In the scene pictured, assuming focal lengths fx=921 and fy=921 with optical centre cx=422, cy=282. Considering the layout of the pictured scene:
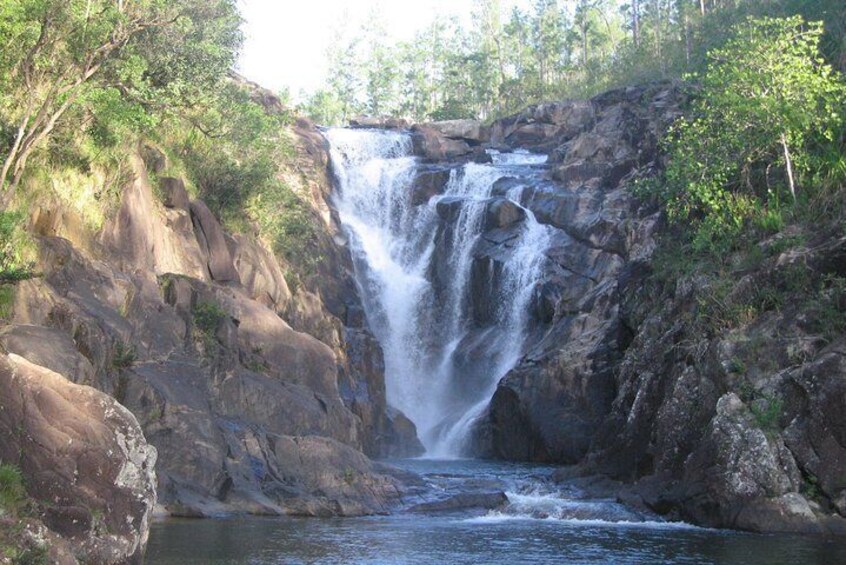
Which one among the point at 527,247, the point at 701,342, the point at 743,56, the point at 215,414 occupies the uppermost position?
the point at 743,56

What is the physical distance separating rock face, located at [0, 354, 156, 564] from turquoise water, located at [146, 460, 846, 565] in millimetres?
2363

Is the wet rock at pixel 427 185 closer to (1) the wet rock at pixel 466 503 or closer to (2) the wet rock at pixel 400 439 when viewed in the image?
(2) the wet rock at pixel 400 439

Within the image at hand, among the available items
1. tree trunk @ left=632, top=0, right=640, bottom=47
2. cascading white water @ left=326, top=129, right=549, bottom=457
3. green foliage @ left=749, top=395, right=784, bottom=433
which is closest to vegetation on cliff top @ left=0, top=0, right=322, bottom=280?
cascading white water @ left=326, top=129, right=549, bottom=457

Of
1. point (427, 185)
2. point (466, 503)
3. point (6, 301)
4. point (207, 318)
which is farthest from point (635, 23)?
point (6, 301)

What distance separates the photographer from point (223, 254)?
32688 millimetres

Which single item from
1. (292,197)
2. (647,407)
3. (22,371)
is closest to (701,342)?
(647,407)

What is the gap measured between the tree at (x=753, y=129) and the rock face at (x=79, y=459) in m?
20.9

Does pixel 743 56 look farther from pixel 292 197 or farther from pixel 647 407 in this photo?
pixel 292 197

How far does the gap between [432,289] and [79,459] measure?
36.0 metres

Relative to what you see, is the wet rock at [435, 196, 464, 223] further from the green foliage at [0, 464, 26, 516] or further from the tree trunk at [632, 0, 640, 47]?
the green foliage at [0, 464, 26, 516]

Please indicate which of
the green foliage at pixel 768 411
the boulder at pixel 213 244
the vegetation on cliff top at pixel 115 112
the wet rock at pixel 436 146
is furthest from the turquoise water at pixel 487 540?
the wet rock at pixel 436 146

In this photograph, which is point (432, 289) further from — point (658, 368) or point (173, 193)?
point (658, 368)

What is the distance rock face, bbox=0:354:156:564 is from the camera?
12.9 m

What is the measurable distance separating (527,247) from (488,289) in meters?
2.94
